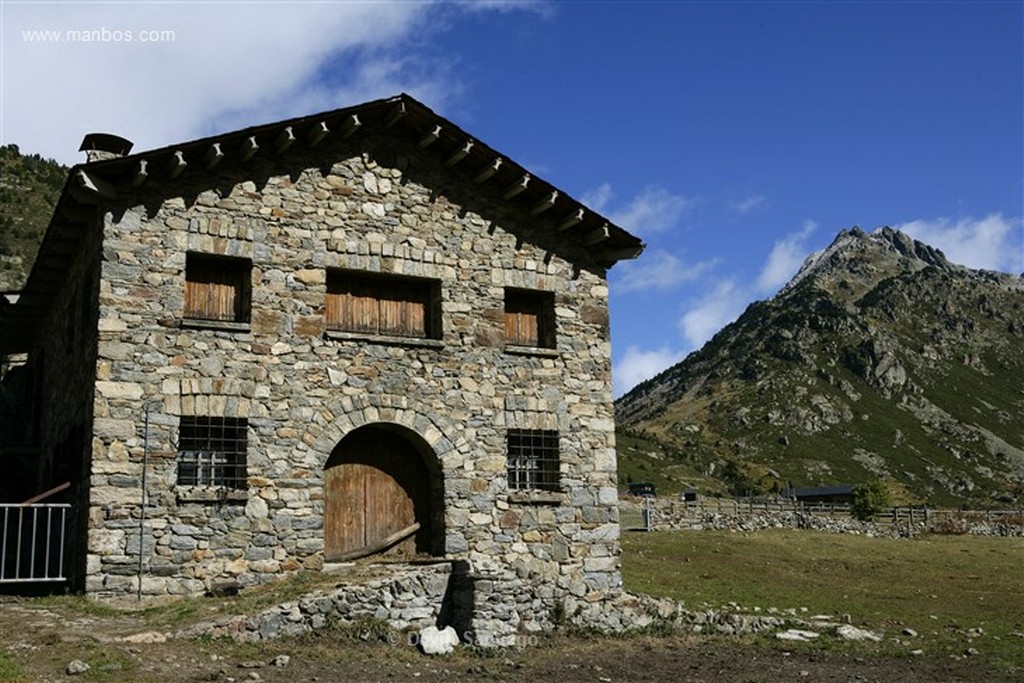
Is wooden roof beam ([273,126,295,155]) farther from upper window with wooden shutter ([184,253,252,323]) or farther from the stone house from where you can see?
upper window with wooden shutter ([184,253,252,323])

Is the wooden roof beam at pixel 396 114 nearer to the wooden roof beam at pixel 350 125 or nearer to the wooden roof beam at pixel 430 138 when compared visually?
the wooden roof beam at pixel 430 138

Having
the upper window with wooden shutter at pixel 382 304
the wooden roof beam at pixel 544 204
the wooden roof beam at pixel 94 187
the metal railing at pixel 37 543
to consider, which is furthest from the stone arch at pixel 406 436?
the wooden roof beam at pixel 94 187

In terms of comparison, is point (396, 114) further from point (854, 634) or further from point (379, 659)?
point (854, 634)

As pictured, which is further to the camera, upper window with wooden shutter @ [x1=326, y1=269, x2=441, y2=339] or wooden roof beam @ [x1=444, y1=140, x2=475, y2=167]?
wooden roof beam @ [x1=444, y1=140, x2=475, y2=167]

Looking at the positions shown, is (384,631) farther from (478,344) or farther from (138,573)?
(478,344)

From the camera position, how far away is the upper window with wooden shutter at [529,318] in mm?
18719

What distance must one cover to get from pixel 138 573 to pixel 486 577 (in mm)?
5095

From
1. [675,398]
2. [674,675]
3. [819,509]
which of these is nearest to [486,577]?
[674,675]

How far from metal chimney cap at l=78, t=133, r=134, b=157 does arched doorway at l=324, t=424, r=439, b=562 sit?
6.64 meters

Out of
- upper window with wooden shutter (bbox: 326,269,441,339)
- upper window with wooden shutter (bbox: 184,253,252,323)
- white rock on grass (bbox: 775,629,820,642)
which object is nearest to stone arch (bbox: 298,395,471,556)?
upper window with wooden shutter (bbox: 326,269,441,339)

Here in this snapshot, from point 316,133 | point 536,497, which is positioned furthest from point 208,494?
point 316,133

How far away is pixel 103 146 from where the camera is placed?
17781 millimetres

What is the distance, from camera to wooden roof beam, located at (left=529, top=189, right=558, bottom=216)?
60.8 feet

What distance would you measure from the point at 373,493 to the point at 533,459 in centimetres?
293
